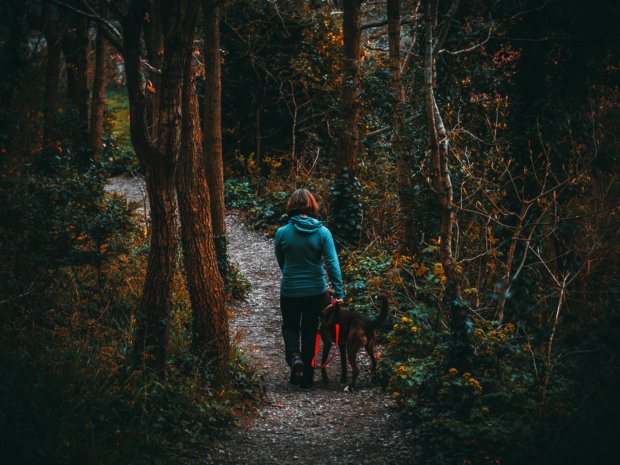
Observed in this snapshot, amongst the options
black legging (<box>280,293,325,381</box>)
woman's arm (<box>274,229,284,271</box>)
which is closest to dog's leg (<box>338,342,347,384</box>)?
black legging (<box>280,293,325,381</box>)

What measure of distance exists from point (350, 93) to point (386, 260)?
4086 mm

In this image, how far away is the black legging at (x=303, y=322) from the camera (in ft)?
23.9

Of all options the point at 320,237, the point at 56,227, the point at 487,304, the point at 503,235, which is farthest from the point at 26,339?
the point at 503,235

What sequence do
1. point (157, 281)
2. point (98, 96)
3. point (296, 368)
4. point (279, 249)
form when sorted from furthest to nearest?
point (98, 96), point (296, 368), point (279, 249), point (157, 281)

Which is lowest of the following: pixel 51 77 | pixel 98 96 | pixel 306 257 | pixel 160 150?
pixel 306 257

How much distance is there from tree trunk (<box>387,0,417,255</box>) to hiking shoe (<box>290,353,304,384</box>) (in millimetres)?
3931

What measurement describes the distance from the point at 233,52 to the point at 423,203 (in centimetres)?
1169

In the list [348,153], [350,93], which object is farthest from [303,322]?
[350,93]

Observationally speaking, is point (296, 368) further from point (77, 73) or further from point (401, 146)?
point (77, 73)

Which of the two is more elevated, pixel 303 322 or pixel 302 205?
pixel 302 205

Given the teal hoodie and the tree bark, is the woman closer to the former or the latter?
the teal hoodie

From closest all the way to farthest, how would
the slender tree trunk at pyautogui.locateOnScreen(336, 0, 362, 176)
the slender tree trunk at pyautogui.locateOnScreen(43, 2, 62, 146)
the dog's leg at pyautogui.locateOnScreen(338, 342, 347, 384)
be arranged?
the dog's leg at pyautogui.locateOnScreen(338, 342, 347, 384), the slender tree trunk at pyautogui.locateOnScreen(336, 0, 362, 176), the slender tree trunk at pyautogui.locateOnScreen(43, 2, 62, 146)

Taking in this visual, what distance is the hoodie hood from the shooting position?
7180mm

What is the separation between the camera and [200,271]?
21.7 feet
